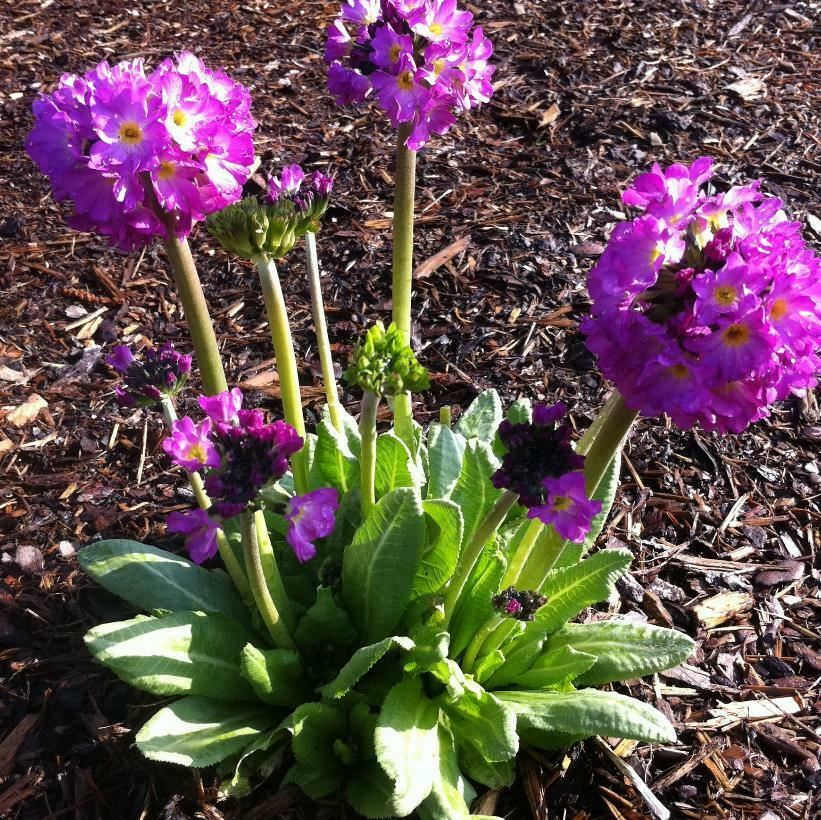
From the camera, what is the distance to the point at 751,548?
3670mm

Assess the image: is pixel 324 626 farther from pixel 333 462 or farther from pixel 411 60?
pixel 411 60

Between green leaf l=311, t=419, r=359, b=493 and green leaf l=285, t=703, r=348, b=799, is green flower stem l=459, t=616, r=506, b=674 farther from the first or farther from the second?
green leaf l=311, t=419, r=359, b=493

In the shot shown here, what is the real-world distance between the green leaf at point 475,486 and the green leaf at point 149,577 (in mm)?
844

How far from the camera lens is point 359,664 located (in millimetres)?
2404

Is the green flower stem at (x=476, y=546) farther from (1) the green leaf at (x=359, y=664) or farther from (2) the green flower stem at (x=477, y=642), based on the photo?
(1) the green leaf at (x=359, y=664)

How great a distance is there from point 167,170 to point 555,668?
5.89 feet

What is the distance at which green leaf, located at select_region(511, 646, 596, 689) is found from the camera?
2645mm

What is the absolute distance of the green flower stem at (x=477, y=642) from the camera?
256 cm

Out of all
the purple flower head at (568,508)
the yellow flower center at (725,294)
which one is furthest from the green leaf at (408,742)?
the yellow flower center at (725,294)

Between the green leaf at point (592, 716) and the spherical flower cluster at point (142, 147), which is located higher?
the spherical flower cluster at point (142, 147)

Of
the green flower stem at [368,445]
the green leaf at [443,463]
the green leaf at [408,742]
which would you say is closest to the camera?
the green flower stem at [368,445]

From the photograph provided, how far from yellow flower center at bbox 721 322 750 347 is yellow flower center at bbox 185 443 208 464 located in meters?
1.19

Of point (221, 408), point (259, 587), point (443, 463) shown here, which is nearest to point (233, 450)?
point (221, 408)

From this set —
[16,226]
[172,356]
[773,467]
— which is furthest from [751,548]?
[16,226]
